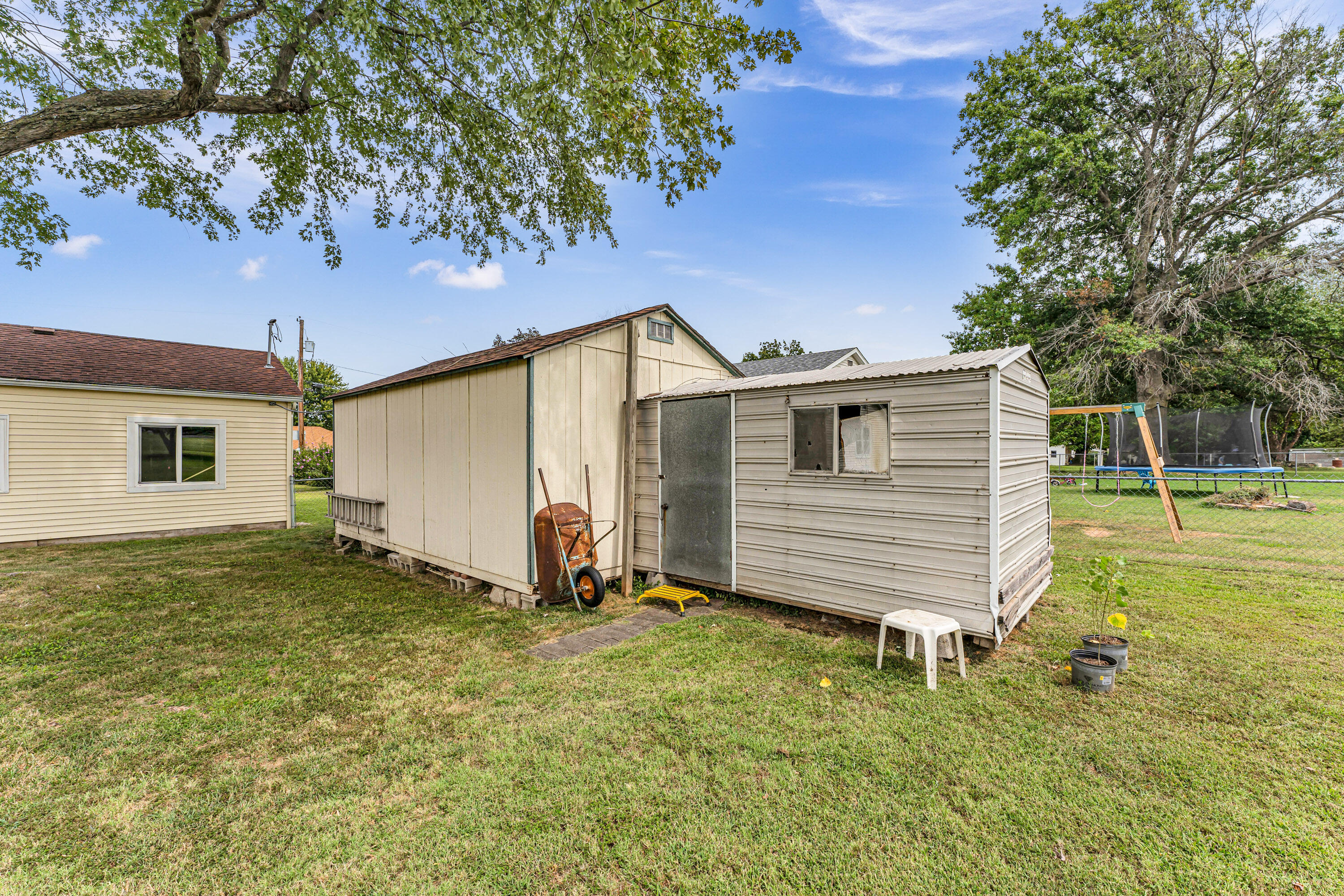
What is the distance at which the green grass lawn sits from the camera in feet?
7.20

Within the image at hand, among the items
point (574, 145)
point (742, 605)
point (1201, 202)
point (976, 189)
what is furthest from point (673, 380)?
point (1201, 202)

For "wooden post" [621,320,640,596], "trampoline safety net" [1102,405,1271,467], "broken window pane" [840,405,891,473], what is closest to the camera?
"broken window pane" [840,405,891,473]

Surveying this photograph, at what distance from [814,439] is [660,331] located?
3128 millimetres

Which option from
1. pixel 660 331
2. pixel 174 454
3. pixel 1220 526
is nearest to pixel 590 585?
pixel 660 331

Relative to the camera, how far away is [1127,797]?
2.60m

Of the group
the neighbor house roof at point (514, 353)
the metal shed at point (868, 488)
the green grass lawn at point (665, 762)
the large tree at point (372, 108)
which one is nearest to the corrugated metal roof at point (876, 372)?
the metal shed at point (868, 488)

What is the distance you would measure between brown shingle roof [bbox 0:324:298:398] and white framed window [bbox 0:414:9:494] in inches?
35.0

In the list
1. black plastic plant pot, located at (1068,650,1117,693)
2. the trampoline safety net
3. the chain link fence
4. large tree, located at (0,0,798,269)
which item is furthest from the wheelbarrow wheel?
the trampoline safety net

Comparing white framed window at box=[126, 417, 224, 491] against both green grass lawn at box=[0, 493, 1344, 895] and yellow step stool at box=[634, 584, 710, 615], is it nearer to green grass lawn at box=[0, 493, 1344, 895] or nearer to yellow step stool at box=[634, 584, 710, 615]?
green grass lawn at box=[0, 493, 1344, 895]

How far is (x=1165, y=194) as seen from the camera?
648 inches

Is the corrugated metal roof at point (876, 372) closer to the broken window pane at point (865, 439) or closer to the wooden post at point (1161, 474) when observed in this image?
the broken window pane at point (865, 439)

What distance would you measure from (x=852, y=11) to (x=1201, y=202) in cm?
1946

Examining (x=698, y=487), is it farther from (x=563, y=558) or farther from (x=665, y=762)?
(x=665, y=762)

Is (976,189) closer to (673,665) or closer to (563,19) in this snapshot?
(563,19)
